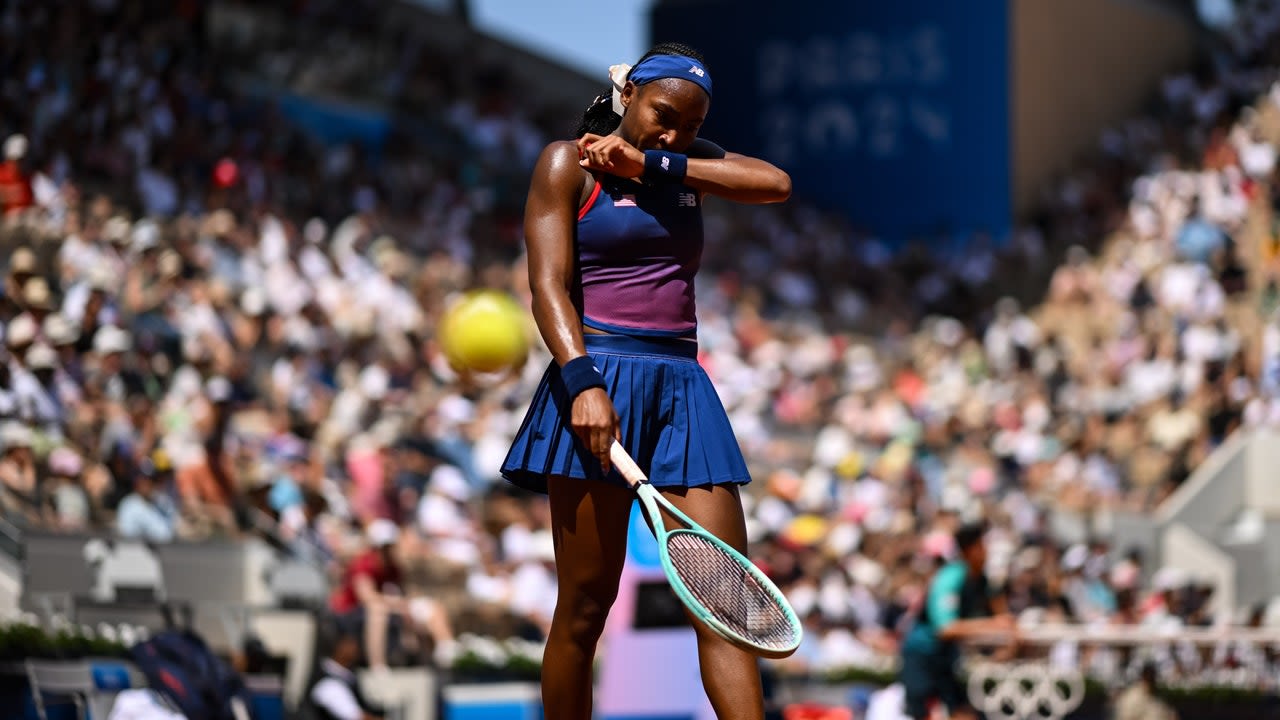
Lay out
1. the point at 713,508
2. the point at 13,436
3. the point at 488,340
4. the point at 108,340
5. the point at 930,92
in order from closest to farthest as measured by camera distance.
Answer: the point at 713,508
the point at 488,340
the point at 13,436
the point at 108,340
the point at 930,92

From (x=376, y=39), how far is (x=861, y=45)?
28.1 feet

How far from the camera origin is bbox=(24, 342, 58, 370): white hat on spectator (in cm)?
1114

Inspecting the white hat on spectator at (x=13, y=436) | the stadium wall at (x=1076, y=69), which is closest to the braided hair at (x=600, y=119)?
the white hat on spectator at (x=13, y=436)

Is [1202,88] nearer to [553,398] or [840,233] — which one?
[840,233]

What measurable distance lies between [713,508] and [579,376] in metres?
0.46

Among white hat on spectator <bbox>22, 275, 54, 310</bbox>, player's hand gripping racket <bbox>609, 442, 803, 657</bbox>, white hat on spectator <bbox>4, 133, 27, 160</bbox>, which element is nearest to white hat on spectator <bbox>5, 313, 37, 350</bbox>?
white hat on spectator <bbox>22, 275, 54, 310</bbox>

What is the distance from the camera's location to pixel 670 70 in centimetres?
462

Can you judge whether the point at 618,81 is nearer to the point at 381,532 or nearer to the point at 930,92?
the point at 381,532

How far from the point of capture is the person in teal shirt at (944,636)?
9.55m

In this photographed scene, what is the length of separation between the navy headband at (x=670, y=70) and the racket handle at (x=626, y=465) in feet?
3.09

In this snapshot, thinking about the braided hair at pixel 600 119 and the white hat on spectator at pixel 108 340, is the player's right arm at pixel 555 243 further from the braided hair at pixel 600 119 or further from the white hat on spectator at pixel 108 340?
the white hat on spectator at pixel 108 340

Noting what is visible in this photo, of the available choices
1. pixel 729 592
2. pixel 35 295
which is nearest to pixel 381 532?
pixel 35 295

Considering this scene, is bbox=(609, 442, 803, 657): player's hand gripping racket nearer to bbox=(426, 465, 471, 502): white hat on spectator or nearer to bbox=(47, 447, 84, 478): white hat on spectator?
bbox=(47, 447, 84, 478): white hat on spectator

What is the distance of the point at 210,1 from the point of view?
69.1 feet
